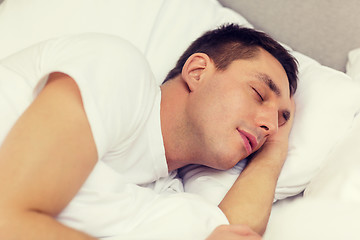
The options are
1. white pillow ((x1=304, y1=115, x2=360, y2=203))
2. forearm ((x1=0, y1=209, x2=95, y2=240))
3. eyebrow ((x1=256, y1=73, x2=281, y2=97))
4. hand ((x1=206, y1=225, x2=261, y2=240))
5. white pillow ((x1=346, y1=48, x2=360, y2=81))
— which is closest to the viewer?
forearm ((x1=0, y1=209, x2=95, y2=240))

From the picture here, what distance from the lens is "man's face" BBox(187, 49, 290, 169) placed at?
983 millimetres

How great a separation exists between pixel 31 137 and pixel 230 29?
2.53 ft

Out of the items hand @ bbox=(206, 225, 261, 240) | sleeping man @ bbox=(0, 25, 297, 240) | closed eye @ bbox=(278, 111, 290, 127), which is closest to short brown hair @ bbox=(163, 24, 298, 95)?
sleeping man @ bbox=(0, 25, 297, 240)

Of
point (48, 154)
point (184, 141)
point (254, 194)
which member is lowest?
point (254, 194)

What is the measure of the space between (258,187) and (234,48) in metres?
0.40

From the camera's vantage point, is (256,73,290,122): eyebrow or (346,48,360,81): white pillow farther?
(346,48,360,81): white pillow

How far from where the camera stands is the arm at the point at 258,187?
0.97 metres

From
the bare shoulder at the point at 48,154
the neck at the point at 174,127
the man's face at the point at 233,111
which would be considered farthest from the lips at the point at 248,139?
the bare shoulder at the point at 48,154

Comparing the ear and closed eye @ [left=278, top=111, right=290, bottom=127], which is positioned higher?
the ear

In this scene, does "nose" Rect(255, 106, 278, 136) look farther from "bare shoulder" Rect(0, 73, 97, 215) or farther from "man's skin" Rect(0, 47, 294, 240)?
"bare shoulder" Rect(0, 73, 97, 215)

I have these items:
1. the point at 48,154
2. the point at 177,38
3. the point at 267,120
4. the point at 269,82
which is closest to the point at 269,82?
the point at 269,82

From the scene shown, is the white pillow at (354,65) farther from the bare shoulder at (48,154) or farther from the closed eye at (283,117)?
the bare shoulder at (48,154)

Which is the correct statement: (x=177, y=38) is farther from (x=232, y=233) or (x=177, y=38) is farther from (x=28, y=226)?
(x=28, y=226)

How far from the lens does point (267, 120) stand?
1017 mm
